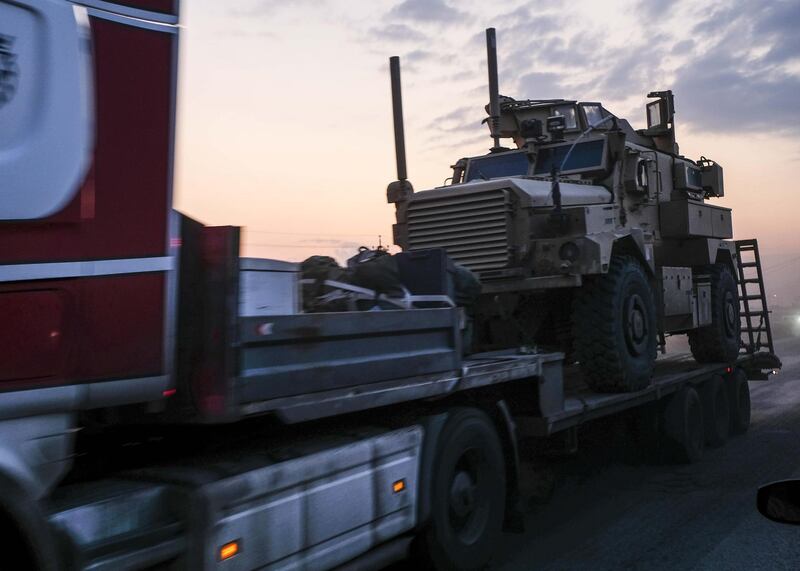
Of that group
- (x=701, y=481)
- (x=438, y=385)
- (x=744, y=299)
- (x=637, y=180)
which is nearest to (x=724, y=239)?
(x=744, y=299)

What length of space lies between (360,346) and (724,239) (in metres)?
9.03

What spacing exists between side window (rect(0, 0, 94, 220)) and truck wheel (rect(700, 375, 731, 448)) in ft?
28.5

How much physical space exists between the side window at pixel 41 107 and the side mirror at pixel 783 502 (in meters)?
2.39

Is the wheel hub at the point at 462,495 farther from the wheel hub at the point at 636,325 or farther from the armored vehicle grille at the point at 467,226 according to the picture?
the wheel hub at the point at 636,325

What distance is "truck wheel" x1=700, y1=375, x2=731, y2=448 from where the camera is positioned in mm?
10016

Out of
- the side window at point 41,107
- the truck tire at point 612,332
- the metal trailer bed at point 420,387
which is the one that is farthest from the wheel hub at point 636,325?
the side window at point 41,107

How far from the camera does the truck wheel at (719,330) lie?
1109 cm

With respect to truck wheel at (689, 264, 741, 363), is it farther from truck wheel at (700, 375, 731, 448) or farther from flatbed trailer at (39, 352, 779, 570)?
flatbed trailer at (39, 352, 779, 570)

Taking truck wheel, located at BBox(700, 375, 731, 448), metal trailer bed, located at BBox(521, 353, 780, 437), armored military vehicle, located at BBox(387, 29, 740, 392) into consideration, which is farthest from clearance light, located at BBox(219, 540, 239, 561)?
truck wheel, located at BBox(700, 375, 731, 448)

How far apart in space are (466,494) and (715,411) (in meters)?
5.97

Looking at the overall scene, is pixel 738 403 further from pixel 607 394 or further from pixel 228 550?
pixel 228 550

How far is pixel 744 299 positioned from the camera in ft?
41.3

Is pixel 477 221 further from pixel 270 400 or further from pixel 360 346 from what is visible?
pixel 270 400

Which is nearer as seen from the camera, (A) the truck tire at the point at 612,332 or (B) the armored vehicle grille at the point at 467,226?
(A) the truck tire at the point at 612,332
